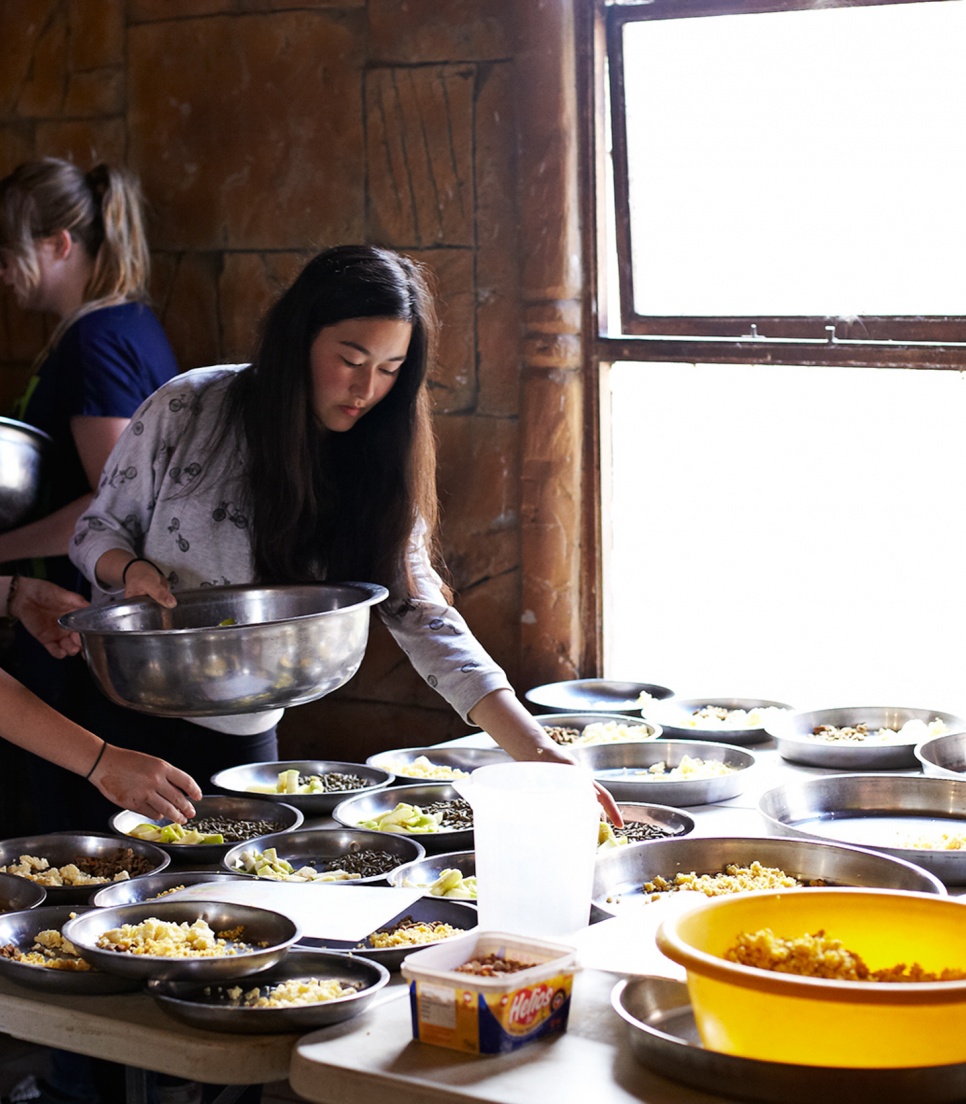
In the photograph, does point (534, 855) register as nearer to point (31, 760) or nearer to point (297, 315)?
point (297, 315)

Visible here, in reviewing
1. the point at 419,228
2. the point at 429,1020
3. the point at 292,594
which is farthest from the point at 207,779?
the point at 419,228

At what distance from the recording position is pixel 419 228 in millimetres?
3447

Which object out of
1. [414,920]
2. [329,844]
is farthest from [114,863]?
[414,920]

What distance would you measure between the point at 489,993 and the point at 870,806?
3.80 ft

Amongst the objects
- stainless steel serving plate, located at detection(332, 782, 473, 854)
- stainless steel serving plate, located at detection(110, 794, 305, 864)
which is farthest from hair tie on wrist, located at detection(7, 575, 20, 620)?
stainless steel serving plate, located at detection(332, 782, 473, 854)

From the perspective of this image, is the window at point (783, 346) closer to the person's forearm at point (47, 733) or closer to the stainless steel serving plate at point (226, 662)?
the stainless steel serving plate at point (226, 662)

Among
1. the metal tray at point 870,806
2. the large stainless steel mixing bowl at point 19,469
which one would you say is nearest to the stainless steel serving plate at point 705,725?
the metal tray at point 870,806

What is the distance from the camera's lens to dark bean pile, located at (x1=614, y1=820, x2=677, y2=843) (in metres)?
2.11

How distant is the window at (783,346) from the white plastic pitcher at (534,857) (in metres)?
1.75

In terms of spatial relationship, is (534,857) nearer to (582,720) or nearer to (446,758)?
(446,758)

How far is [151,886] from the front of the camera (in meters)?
1.87

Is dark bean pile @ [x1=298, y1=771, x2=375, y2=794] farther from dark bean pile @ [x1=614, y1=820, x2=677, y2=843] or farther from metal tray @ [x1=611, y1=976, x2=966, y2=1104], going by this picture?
metal tray @ [x1=611, y1=976, x2=966, y2=1104]

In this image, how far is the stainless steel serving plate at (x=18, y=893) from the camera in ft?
5.88

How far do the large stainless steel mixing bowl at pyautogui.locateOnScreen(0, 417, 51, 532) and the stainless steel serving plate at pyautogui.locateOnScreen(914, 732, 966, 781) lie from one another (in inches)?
75.7
